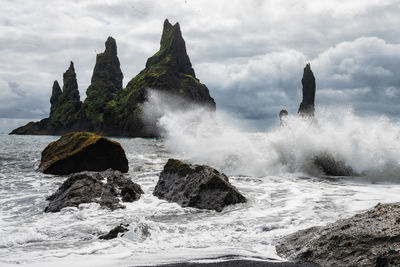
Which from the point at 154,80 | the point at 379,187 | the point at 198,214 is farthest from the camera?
the point at 154,80

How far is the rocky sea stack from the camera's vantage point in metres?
106

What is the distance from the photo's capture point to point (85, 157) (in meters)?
14.2

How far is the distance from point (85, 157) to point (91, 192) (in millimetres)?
6155

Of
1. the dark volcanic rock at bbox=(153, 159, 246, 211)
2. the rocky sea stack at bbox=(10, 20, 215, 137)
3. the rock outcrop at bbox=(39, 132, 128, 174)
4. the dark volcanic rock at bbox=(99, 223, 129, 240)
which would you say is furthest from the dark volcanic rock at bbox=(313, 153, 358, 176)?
the rocky sea stack at bbox=(10, 20, 215, 137)

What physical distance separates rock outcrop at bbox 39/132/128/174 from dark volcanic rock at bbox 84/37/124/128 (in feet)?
339

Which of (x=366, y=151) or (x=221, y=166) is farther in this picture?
(x=221, y=166)

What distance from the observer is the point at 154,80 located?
106 metres

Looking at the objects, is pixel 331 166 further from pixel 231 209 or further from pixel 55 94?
pixel 55 94

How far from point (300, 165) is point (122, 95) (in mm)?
111343

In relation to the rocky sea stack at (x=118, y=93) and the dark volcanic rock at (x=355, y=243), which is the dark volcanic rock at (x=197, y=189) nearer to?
the dark volcanic rock at (x=355, y=243)

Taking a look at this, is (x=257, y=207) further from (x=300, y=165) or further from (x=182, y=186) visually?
(x=300, y=165)

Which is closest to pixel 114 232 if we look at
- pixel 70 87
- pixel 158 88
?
pixel 158 88

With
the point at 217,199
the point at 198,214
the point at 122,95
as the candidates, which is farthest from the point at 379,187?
the point at 122,95

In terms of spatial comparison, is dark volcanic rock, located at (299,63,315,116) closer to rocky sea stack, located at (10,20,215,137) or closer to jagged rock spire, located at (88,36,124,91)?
rocky sea stack, located at (10,20,215,137)
